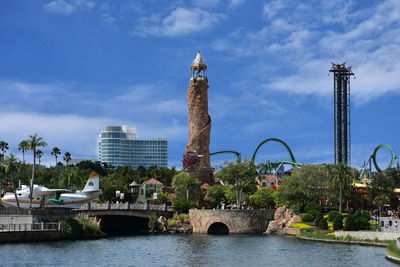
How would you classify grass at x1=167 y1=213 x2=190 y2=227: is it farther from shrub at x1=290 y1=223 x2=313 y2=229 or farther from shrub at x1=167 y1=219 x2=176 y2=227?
shrub at x1=290 y1=223 x2=313 y2=229

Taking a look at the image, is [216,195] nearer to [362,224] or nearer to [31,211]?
[362,224]

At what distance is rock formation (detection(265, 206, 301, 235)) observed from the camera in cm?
10931

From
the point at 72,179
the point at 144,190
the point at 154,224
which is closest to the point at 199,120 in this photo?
the point at 144,190

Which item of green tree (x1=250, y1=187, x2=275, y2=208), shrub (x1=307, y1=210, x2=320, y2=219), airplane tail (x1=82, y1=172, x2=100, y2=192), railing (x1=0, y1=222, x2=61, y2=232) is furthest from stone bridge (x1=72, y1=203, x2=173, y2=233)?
shrub (x1=307, y1=210, x2=320, y2=219)

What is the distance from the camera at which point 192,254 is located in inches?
Answer: 2876

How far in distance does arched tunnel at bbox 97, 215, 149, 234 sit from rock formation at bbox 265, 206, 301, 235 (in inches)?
1045

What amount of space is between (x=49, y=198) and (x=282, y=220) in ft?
136

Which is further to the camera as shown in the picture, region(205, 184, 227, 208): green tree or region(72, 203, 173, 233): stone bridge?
region(205, 184, 227, 208): green tree

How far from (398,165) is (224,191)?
58949 millimetres

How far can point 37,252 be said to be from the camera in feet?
232

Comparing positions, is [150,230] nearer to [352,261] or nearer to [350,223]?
[350,223]

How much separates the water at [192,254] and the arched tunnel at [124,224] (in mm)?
34353

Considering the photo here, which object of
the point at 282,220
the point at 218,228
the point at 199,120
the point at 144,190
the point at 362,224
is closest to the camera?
the point at 362,224

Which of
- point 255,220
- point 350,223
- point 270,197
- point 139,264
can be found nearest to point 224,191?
point 270,197
